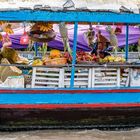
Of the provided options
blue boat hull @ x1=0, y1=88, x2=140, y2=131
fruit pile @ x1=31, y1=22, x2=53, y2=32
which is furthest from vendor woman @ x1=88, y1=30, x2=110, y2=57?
fruit pile @ x1=31, y1=22, x2=53, y2=32

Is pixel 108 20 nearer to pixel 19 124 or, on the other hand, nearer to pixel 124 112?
pixel 124 112

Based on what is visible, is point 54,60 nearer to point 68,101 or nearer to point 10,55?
point 68,101

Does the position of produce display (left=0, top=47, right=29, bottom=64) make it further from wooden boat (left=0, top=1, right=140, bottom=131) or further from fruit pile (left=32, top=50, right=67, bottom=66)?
wooden boat (left=0, top=1, right=140, bottom=131)

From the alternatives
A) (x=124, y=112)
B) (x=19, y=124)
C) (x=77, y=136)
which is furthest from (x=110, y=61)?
(x=19, y=124)

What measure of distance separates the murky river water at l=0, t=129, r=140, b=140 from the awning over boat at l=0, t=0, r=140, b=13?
225cm

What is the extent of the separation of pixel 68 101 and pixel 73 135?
29.7 inches

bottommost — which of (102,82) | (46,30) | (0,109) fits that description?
(0,109)

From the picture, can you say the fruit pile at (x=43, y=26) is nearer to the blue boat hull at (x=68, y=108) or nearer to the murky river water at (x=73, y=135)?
the blue boat hull at (x=68, y=108)

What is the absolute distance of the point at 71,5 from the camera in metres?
7.13

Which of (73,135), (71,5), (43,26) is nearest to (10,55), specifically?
(43,26)

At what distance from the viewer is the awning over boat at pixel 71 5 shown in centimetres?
708

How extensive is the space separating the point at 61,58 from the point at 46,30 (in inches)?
21.3

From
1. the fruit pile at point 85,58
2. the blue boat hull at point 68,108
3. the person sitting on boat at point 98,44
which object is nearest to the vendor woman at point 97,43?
the person sitting on boat at point 98,44

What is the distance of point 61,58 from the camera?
7566 mm
